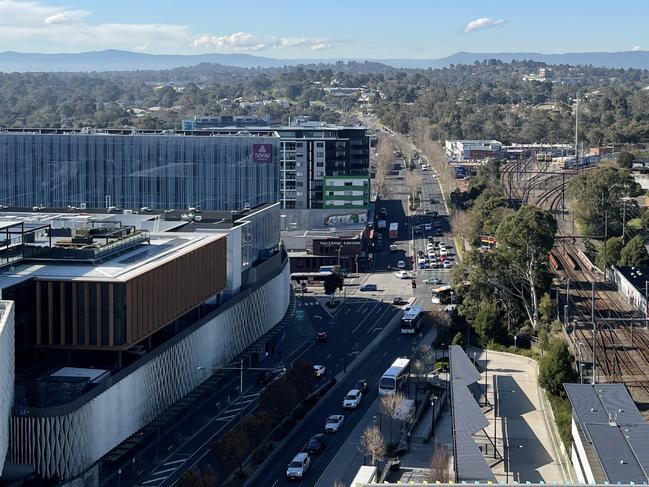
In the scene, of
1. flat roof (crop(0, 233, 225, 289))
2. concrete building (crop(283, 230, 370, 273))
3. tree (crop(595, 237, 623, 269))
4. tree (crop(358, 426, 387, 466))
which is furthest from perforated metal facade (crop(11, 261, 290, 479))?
tree (crop(595, 237, 623, 269))

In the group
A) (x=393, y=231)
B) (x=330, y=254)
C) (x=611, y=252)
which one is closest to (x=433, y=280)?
(x=330, y=254)

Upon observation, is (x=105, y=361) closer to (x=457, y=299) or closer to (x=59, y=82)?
(x=457, y=299)

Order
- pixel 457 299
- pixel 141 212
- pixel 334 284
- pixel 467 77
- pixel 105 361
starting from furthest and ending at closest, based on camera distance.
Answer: pixel 467 77
pixel 334 284
pixel 457 299
pixel 141 212
pixel 105 361

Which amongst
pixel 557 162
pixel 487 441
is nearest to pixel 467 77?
pixel 557 162

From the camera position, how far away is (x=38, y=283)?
15414 mm

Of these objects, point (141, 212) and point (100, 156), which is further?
point (100, 156)

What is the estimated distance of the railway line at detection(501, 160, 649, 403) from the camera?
65.3 ft

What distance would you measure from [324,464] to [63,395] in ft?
12.4

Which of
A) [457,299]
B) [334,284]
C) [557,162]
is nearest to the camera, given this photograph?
[457,299]

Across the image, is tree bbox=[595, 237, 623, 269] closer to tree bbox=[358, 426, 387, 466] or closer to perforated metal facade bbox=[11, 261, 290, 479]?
perforated metal facade bbox=[11, 261, 290, 479]

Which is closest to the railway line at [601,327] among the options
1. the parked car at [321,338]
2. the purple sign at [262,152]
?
the parked car at [321,338]

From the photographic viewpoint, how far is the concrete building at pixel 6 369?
13.0 m

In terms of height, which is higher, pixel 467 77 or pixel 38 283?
pixel 467 77

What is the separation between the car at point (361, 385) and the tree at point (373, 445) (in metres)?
3.46
